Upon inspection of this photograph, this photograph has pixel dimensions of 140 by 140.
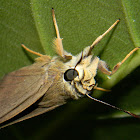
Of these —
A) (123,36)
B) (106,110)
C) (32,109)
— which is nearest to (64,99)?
(32,109)

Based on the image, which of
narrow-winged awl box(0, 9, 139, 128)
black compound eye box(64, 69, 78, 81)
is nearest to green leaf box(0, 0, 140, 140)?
narrow-winged awl box(0, 9, 139, 128)

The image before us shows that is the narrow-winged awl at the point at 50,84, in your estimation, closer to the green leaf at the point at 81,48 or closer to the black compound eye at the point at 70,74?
the black compound eye at the point at 70,74

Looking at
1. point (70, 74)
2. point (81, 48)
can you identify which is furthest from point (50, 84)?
point (81, 48)

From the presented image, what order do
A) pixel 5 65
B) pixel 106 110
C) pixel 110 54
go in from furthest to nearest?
pixel 5 65 < pixel 106 110 < pixel 110 54

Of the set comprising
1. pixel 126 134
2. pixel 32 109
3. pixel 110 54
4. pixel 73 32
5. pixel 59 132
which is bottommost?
pixel 126 134

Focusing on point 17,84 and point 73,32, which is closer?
point 17,84

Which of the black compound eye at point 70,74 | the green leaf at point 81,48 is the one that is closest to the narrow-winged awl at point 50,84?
the black compound eye at point 70,74

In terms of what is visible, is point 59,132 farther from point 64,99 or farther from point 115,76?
point 115,76
